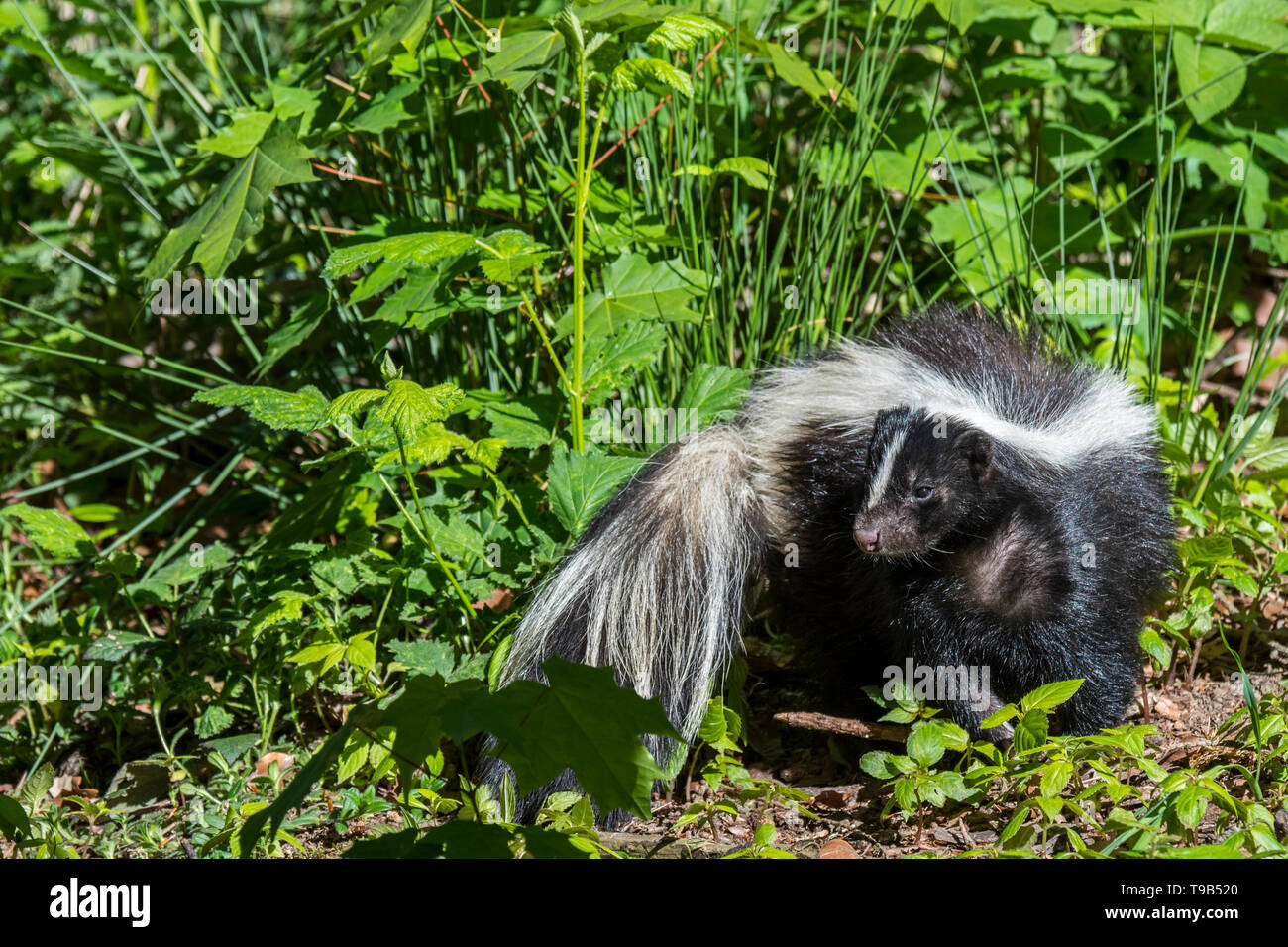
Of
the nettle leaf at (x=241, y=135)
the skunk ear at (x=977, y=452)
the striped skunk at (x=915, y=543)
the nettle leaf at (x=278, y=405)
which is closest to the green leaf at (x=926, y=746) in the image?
the striped skunk at (x=915, y=543)

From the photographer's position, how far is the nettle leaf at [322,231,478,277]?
3.35 metres

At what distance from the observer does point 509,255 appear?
3.45m

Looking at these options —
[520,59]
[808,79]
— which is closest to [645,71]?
[520,59]

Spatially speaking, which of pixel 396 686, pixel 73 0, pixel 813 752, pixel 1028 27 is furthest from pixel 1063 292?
pixel 73 0

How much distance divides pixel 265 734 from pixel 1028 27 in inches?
160

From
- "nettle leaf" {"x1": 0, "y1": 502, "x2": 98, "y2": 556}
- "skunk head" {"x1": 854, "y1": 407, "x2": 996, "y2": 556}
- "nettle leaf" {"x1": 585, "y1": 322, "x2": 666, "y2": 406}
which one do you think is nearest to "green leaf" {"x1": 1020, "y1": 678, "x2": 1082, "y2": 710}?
"skunk head" {"x1": 854, "y1": 407, "x2": 996, "y2": 556}

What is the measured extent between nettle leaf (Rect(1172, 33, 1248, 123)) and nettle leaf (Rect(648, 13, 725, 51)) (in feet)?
7.81

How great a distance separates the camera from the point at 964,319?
12.3ft

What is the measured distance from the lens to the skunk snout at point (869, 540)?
10.4ft

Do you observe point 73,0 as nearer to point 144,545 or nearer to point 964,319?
point 144,545

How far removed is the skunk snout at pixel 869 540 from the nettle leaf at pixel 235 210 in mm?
1832

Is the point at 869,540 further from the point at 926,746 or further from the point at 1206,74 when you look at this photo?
the point at 1206,74

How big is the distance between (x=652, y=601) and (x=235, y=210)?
163 cm

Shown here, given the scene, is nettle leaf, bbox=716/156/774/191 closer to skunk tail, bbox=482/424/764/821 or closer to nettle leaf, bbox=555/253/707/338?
nettle leaf, bbox=555/253/707/338
